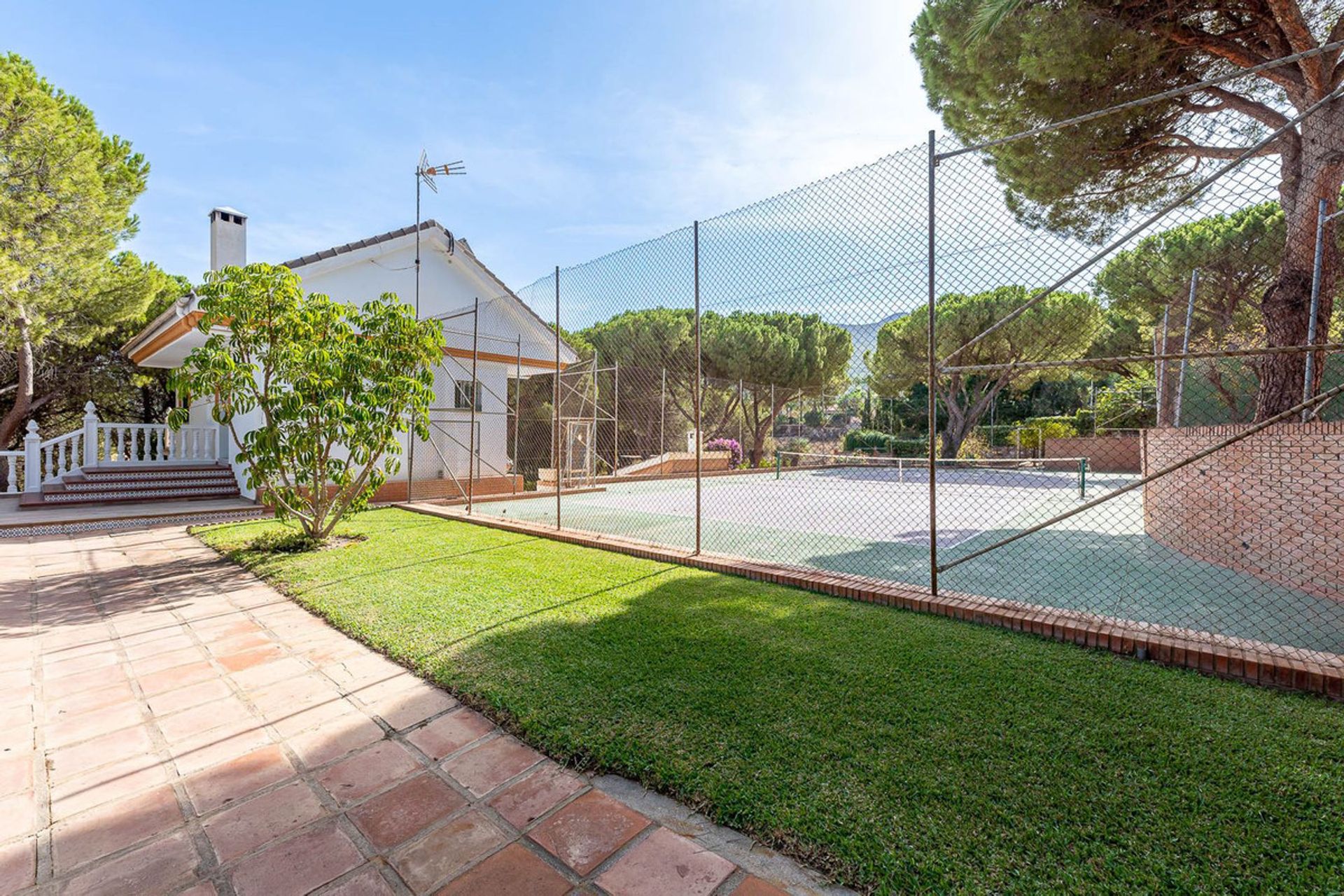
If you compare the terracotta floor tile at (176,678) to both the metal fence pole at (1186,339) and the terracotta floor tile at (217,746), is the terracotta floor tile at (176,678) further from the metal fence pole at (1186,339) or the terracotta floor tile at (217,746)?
the metal fence pole at (1186,339)

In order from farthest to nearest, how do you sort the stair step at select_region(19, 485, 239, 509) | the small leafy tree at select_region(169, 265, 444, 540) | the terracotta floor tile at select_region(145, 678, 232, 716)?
the stair step at select_region(19, 485, 239, 509) → the small leafy tree at select_region(169, 265, 444, 540) → the terracotta floor tile at select_region(145, 678, 232, 716)

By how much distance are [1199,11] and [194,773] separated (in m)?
8.15

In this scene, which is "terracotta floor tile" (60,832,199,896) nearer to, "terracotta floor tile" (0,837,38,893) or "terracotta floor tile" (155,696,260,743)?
"terracotta floor tile" (0,837,38,893)

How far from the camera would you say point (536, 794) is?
1633mm

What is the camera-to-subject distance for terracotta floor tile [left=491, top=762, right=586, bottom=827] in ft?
5.08

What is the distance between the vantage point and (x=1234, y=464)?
13.8 feet

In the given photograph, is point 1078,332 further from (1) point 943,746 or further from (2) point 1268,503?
(1) point 943,746

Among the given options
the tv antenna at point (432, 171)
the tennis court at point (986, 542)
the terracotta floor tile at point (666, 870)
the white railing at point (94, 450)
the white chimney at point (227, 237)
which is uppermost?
the tv antenna at point (432, 171)

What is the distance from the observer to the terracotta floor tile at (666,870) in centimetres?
128

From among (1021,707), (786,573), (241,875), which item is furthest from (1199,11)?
(241,875)

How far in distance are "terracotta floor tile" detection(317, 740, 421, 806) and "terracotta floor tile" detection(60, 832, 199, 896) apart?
1.10 feet

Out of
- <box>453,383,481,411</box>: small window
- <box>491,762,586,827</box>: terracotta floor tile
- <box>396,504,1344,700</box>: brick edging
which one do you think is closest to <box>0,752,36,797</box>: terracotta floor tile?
<box>491,762,586,827</box>: terracotta floor tile

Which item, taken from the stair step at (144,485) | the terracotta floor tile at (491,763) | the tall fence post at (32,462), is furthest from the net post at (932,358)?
the tall fence post at (32,462)

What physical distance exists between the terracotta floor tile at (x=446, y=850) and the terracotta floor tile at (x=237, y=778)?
25.3 inches
